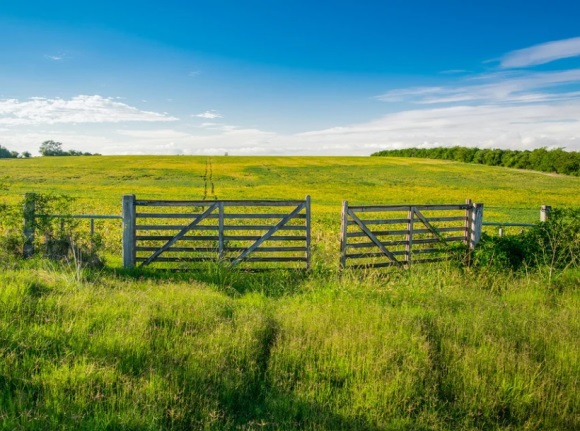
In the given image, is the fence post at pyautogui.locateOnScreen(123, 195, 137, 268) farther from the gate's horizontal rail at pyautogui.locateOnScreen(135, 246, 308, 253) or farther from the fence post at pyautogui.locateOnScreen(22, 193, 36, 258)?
the fence post at pyautogui.locateOnScreen(22, 193, 36, 258)

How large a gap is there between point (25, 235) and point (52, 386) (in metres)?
8.09

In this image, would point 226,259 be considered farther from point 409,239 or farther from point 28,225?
point 28,225

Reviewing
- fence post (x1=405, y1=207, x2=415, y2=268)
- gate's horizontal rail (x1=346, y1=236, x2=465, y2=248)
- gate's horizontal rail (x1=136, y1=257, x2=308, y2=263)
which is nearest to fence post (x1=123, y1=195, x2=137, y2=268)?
gate's horizontal rail (x1=136, y1=257, x2=308, y2=263)

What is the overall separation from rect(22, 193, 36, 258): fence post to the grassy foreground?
379 centimetres

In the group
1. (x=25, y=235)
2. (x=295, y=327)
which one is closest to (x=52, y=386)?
(x=295, y=327)

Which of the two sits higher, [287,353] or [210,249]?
[210,249]

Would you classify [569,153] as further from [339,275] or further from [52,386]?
[52,386]

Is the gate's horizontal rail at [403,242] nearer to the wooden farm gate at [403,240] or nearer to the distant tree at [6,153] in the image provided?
the wooden farm gate at [403,240]

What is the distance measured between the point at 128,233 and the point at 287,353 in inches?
273

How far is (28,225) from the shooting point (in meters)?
11.0

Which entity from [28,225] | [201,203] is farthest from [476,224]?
[28,225]

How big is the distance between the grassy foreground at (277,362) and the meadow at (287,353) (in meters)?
0.02

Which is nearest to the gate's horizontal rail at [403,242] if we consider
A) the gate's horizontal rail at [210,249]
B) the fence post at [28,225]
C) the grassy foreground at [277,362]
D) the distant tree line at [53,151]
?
the gate's horizontal rail at [210,249]

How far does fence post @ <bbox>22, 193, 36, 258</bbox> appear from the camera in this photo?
36.1 feet
